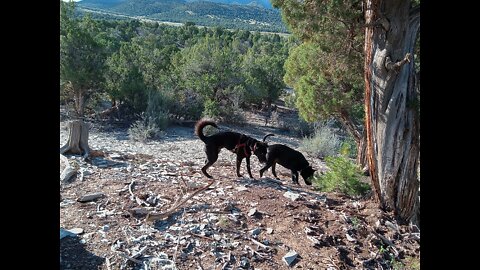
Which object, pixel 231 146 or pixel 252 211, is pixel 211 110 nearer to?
pixel 231 146

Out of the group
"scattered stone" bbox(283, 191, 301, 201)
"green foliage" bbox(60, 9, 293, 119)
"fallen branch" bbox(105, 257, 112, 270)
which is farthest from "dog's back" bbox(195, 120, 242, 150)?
"green foliage" bbox(60, 9, 293, 119)

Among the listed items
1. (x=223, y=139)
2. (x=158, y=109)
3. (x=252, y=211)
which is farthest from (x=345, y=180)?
(x=158, y=109)

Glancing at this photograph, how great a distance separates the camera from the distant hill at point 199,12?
233 ft

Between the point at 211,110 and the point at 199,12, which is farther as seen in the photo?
the point at 199,12

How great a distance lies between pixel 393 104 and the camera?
17.6ft

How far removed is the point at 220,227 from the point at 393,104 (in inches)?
109

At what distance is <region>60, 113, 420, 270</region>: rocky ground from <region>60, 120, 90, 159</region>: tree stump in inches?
56.3

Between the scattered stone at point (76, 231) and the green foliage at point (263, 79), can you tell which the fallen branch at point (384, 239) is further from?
the green foliage at point (263, 79)

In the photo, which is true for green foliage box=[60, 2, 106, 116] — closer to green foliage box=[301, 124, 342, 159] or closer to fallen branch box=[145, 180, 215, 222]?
green foliage box=[301, 124, 342, 159]

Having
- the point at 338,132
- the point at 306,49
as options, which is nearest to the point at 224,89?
the point at 338,132

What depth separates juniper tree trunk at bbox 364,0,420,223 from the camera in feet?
17.3

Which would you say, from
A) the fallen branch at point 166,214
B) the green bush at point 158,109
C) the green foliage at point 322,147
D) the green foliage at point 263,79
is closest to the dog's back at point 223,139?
the fallen branch at point 166,214
